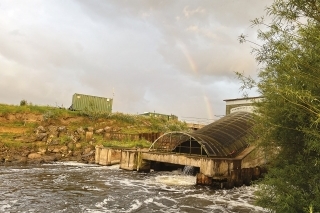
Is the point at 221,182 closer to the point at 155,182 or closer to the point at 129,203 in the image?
the point at 155,182

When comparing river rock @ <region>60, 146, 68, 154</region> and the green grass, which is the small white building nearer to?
the green grass

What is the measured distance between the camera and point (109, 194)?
56.4 ft

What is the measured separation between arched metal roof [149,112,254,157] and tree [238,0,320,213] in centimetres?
1110

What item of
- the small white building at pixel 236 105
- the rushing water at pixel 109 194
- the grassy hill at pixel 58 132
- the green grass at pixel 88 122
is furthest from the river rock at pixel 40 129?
the small white building at pixel 236 105

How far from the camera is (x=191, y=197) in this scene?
17.2m

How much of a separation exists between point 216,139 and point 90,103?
28.7 metres

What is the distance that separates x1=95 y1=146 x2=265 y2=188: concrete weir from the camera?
20.9 metres

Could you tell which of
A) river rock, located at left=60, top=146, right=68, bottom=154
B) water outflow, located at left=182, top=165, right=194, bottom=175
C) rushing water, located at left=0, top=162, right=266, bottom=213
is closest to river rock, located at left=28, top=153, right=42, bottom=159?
river rock, located at left=60, top=146, right=68, bottom=154

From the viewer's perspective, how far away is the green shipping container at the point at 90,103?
155ft

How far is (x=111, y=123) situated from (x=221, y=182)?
28.1m

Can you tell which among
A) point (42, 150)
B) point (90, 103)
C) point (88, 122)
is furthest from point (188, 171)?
point (90, 103)

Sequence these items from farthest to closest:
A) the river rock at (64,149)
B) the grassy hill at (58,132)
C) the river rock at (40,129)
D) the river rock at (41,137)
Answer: the river rock at (40,129), the river rock at (41,137), the river rock at (64,149), the grassy hill at (58,132)

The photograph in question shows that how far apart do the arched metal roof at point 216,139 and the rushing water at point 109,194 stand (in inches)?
135

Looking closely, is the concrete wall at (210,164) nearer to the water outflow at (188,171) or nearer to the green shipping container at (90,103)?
the water outflow at (188,171)
